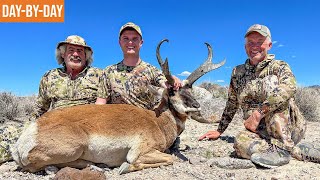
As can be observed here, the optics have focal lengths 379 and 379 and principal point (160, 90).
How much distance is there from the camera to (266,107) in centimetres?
691

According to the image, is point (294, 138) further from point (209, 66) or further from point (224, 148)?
point (209, 66)

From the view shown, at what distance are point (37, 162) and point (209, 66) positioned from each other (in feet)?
11.7

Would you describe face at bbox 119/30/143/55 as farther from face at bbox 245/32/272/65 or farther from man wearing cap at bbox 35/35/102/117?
face at bbox 245/32/272/65

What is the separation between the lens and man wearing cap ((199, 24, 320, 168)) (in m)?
6.84

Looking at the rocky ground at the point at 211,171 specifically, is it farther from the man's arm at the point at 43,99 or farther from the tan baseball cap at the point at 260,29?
the tan baseball cap at the point at 260,29

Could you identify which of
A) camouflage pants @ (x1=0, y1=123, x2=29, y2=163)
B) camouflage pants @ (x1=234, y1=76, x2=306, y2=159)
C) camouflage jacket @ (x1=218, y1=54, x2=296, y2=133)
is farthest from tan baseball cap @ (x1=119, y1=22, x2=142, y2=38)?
camouflage pants @ (x1=0, y1=123, x2=29, y2=163)

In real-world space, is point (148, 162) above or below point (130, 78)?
below

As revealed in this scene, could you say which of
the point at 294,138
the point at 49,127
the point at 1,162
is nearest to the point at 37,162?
the point at 49,127

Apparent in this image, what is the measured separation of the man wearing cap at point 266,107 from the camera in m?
6.84

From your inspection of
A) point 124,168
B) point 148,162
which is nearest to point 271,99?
point 148,162

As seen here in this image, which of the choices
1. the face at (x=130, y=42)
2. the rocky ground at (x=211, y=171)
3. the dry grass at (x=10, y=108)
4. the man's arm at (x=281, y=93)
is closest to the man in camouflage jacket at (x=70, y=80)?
the face at (x=130, y=42)

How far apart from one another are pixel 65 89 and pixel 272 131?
14.4 ft

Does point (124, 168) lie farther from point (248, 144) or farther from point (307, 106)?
point (307, 106)

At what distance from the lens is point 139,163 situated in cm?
655
